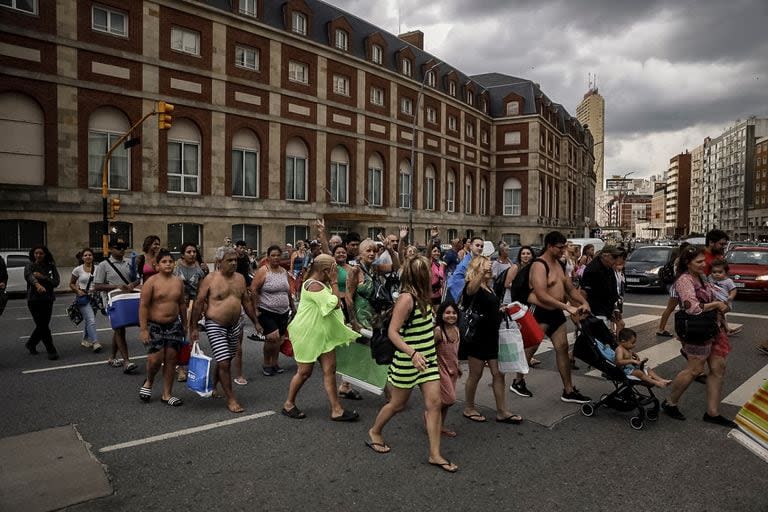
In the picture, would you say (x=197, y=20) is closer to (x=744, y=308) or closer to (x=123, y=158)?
(x=123, y=158)

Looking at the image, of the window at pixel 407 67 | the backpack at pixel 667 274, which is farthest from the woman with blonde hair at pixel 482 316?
the window at pixel 407 67

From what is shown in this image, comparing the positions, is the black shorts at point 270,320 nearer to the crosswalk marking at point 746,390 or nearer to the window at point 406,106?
the crosswalk marking at point 746,390

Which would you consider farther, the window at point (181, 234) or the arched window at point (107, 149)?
the window at point (181, 234)

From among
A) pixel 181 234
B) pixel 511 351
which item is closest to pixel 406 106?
pixel 181 234

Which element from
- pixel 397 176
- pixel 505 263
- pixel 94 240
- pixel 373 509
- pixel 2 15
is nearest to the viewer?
pixel 373 509

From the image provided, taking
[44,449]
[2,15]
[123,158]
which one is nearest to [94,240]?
[123,158]

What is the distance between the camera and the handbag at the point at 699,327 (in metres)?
5.18

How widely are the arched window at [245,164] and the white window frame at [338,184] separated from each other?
17.4 feet

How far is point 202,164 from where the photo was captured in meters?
26.0

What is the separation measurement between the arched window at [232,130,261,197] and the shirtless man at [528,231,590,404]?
23.5 metres

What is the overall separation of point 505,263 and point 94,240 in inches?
749

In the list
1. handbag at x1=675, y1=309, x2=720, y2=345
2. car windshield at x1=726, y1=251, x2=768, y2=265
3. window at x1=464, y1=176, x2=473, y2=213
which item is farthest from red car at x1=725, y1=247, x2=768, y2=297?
window at x1=464, y1=176, x2=473, y2=213

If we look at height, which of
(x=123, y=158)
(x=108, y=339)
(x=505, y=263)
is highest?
(x=123, y=158)

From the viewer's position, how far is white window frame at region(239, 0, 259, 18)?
27281 mm
